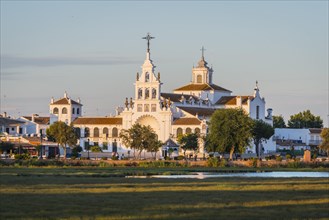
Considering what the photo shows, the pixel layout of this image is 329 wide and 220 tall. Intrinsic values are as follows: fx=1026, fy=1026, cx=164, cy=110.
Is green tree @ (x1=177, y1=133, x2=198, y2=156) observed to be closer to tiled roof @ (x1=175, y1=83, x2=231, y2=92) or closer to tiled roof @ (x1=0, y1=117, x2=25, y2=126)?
tiled roof @ (x1=175, y1=83, x2=231, y2=92)

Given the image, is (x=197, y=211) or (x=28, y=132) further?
(x=28, y=132)

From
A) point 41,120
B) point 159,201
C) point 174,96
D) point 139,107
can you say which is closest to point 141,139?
point 139,107

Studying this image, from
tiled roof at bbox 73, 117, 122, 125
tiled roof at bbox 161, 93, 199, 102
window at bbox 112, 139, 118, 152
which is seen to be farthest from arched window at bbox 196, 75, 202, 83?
window at bbox 112, 139, 118, 152

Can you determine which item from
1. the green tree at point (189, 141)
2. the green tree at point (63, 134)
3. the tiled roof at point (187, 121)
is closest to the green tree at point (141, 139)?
the green tree at point (189, 141)

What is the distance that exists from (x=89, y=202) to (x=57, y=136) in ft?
365

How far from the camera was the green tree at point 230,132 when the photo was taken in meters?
133

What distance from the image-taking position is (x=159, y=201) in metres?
41.8

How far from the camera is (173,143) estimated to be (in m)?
160

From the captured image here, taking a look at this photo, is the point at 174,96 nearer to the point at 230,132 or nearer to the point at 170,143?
the point at 170,143

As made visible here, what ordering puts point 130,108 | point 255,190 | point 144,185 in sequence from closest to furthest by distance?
1. point 255,190
2. point 144,185
3. point 130,108

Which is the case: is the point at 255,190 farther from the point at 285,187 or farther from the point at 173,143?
the point at 173,143

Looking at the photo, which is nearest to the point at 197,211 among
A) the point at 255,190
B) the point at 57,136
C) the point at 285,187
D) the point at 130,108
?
the point at 255,190

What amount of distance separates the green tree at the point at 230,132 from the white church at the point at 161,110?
2408 centimetres

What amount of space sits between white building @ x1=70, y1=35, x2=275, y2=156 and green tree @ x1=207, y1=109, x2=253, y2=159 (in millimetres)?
25748
